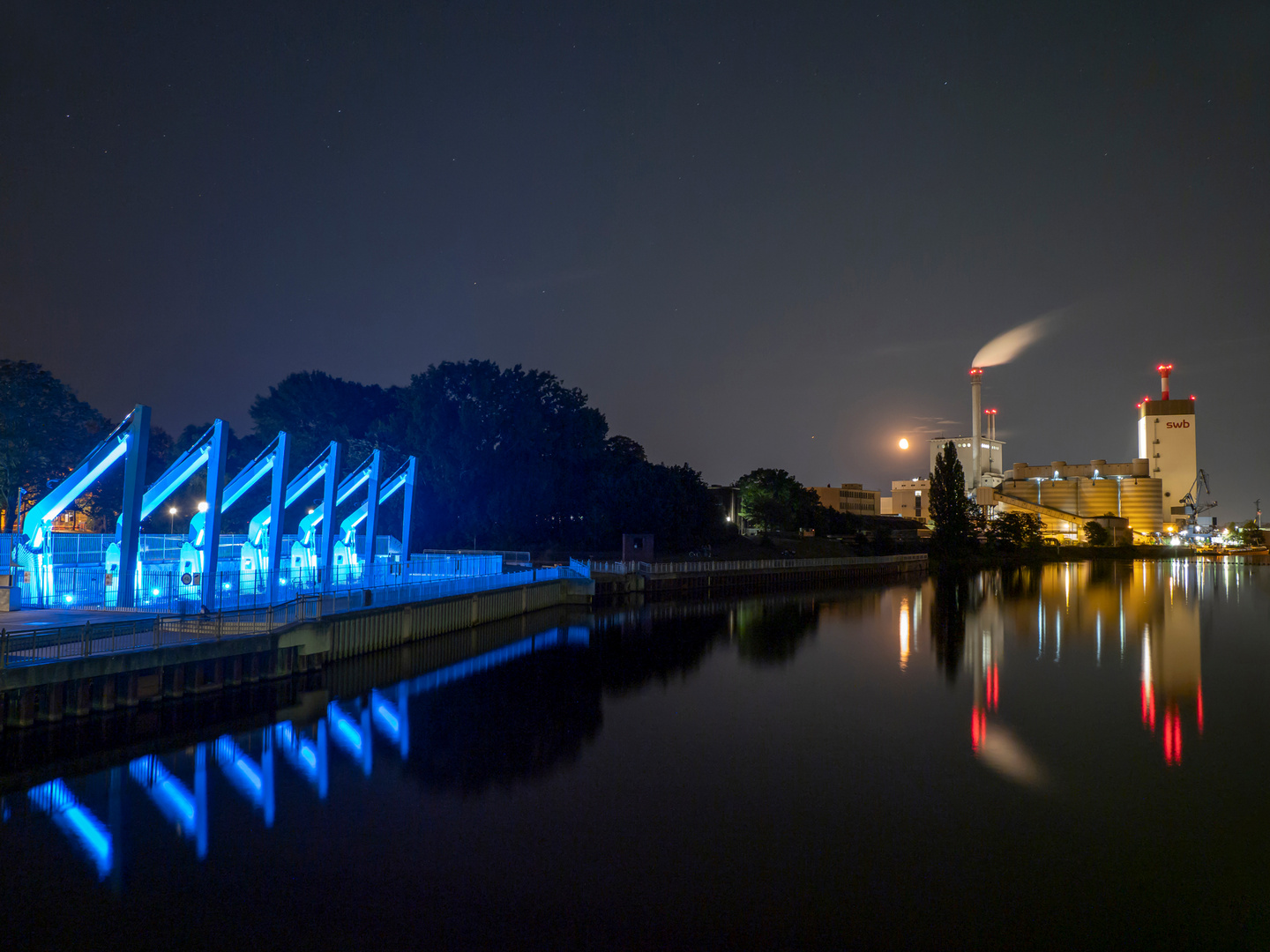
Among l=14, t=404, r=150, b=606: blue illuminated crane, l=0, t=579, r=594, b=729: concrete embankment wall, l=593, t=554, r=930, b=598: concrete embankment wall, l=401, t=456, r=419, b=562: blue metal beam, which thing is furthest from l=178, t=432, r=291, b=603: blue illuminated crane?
l=593, t=554, r=930, b=598: concrete embankment wall

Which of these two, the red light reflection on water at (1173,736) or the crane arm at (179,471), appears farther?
the crane arm at (179,471)

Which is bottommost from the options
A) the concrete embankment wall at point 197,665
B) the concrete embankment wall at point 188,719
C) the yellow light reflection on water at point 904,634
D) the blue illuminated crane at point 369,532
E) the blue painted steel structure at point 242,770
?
the yellow light reflection on water at point 904,634

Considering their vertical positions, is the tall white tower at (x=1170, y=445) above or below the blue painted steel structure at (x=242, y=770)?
above

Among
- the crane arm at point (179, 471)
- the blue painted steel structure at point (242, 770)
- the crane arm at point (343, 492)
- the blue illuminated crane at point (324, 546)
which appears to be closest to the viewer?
the blue painted steel structure at point (242, 770)

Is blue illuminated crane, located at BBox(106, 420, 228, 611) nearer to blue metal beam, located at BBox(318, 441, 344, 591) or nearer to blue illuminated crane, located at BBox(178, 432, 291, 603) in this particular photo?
blue illuminated crane, located at BBox(178, 432, 291, 603)

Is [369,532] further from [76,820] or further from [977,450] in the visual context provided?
[977,450]

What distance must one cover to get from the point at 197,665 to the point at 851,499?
17618cm

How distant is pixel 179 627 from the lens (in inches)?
782

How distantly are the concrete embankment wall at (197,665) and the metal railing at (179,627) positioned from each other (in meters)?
0.26

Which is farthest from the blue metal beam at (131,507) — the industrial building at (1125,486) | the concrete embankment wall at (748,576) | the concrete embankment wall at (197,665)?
the industrial building at (1125,486)

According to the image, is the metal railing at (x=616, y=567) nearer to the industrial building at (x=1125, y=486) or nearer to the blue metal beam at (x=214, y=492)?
the blue metal beam at (x=214, y=492)

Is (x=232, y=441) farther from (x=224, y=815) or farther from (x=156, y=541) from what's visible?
(x=224, y=815)

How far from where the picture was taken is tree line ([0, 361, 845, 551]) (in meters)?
63.5

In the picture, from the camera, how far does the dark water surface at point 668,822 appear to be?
10977mm
